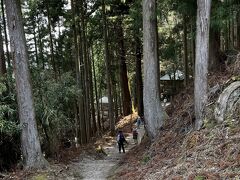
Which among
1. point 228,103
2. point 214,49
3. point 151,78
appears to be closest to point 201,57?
point 228,103

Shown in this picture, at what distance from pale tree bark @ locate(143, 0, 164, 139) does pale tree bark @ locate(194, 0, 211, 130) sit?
2910 millimetres

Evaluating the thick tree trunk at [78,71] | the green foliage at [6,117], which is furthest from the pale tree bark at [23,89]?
the thick tree trunk at [78,71]

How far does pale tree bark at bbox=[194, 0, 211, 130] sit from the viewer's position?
10242 millimetres

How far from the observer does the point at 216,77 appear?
505 inches

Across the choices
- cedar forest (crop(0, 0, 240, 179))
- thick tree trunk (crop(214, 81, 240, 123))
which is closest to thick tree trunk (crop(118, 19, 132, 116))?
cedar forest (crop(0, 0, 240, 179))

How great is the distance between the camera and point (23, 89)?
11633 mm

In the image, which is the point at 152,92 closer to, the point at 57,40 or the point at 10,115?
the point at 10,115

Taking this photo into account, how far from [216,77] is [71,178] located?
6.04m

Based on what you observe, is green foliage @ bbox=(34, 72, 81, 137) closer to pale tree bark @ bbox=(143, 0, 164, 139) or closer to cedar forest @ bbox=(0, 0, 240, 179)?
cedar forest @ bbox=(0, 0, 240, 179)

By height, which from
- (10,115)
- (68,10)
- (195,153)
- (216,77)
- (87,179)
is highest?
(68,10)

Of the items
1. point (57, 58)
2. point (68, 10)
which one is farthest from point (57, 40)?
point (68, 10)

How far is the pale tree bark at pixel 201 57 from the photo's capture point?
33.6ft

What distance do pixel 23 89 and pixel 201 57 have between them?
5617mm

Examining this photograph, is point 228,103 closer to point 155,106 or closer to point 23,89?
point 155,106
